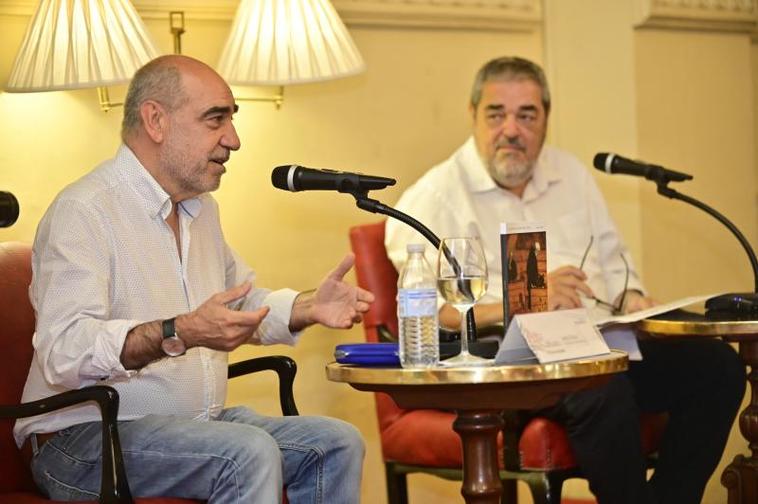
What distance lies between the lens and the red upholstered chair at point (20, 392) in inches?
92.0

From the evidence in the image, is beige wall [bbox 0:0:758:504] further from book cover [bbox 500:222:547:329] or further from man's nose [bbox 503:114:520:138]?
book cover [bbox 500:222:547:329]

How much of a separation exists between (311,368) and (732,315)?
132cm

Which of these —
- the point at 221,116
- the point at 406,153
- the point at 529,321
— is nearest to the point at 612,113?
Result: the point at 406,153

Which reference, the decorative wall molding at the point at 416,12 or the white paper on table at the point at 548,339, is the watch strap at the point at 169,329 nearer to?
the white paper on table at the point at 548,339

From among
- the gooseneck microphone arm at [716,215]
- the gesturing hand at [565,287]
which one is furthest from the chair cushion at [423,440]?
the gooseneck microphone arm at [716,215]

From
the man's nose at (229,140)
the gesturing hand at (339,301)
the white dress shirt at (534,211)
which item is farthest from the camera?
the white dress shirt at (534,211)

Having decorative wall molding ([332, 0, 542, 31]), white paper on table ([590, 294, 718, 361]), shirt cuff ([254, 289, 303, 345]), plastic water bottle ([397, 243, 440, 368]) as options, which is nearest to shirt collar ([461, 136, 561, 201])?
decorative wall molding ([332, 0, 542, 31])

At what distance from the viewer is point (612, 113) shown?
14.5ft

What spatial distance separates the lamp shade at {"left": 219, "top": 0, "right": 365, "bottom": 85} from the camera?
341 cm

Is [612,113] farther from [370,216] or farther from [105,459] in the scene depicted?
[105,459]

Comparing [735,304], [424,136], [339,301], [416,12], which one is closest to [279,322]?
[339,301]

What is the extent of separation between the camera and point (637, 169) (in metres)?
3.48

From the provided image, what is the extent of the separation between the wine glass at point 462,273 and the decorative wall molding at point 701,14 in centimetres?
231

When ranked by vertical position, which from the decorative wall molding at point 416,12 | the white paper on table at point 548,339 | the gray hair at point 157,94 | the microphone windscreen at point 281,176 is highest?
the decorative wall molding at point 416,12
